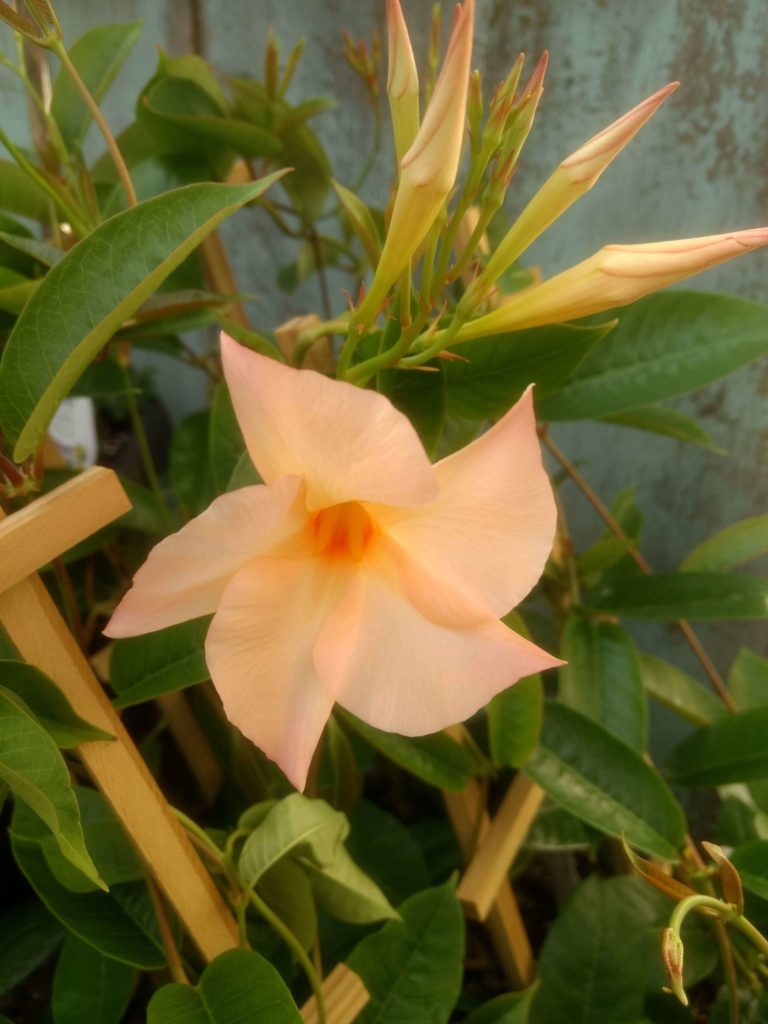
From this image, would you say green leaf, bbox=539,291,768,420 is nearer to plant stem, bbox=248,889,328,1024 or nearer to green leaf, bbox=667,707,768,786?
green leaf, bbox=667,707,768,786

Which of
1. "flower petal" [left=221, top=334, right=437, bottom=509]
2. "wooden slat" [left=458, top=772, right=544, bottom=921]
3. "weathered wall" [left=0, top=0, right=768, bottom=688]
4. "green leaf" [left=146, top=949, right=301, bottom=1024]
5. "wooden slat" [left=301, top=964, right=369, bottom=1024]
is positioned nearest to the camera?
"flower petal" [left=221, top=334, right=437, bottom=509]

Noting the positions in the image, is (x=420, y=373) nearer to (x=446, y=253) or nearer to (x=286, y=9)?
(x=446, y=253)

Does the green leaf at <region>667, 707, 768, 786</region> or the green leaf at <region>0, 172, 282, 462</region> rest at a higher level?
the green leaf at <region>0, 172, 282, 462</region>

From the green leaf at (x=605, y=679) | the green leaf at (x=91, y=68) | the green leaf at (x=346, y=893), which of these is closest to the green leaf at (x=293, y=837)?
the green leaf at (x=346, y=893)

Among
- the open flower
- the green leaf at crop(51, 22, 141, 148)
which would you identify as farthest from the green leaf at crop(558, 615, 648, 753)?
the green leaf at crop(51, 22, 141, 148)

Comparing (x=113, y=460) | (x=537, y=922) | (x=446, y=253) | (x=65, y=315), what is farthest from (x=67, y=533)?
(x=113, y=460)

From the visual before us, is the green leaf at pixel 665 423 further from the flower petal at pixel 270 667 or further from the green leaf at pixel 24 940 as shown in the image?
the green leaf at pixel 24 940
